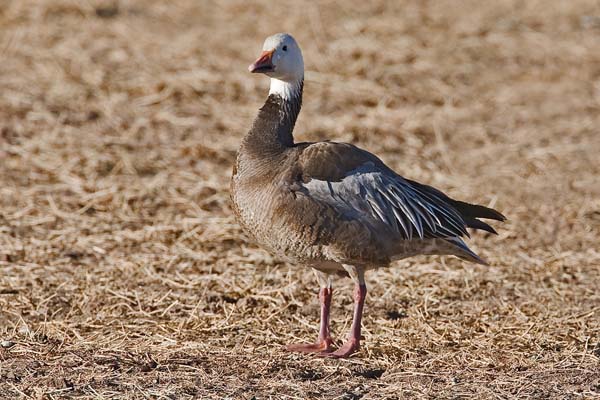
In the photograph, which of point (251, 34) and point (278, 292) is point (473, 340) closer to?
point (278, 292)

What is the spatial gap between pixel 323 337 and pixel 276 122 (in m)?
1.24

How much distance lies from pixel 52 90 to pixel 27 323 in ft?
17.7

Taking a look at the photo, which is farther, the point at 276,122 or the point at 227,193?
the point at 227,193

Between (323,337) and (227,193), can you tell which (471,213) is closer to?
(323,337)

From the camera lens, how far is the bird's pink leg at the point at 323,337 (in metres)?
5.70

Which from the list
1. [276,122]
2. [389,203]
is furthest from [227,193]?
[389,203]

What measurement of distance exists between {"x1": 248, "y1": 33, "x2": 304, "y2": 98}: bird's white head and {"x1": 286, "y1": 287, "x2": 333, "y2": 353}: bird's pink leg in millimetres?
1172

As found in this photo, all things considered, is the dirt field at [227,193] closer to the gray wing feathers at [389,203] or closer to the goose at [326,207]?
the goose at [326,207]

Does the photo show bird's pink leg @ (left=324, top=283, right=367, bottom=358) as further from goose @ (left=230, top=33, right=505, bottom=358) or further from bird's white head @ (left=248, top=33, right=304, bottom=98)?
bird's white head @ (left=248, top=33, right=304, bottom=98)

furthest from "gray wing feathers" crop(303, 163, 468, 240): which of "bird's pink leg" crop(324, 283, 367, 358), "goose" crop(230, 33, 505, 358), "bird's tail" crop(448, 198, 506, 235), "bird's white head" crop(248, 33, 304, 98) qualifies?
"bird's white head" crop(248, 33, 304, 98)

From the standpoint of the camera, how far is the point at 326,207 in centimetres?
548

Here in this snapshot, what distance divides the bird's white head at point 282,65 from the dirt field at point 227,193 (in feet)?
4.41

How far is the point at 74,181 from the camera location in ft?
28.6

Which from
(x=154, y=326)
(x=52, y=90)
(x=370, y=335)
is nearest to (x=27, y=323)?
(x=154, y=326)
